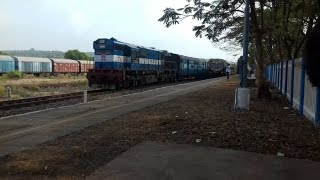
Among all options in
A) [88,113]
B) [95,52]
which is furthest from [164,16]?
[95,52]

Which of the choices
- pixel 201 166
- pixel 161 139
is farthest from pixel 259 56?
pixel 201 166

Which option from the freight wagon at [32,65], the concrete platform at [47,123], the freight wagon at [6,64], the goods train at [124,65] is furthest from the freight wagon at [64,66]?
the concrete platform at [47,123]

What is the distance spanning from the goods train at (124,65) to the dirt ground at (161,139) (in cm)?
1770

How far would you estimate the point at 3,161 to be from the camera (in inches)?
320

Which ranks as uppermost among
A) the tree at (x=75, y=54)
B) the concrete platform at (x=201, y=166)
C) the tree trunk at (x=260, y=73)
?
the tree at (x=75, y=54)

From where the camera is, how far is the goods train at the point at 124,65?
3261cm

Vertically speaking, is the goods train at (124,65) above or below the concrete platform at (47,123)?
above

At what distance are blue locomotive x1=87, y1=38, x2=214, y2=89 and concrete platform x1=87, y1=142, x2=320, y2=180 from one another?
23826mm

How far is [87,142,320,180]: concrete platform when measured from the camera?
23.3 ft

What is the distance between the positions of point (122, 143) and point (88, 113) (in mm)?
6321

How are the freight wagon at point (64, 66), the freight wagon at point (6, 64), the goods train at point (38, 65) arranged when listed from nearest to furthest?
the freight wagon at point (6, 64) < the goods train at point (38, 65) < the freight wagon at point (64, 66)

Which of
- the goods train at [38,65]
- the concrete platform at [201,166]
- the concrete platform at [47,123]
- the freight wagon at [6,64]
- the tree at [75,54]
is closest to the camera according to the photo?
the concrete platform at [201,166]

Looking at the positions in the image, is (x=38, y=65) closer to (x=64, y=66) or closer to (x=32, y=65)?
(x=32, y=65)

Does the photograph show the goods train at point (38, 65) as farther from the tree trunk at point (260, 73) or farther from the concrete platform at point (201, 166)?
the concrete platform at point (201, 166)
